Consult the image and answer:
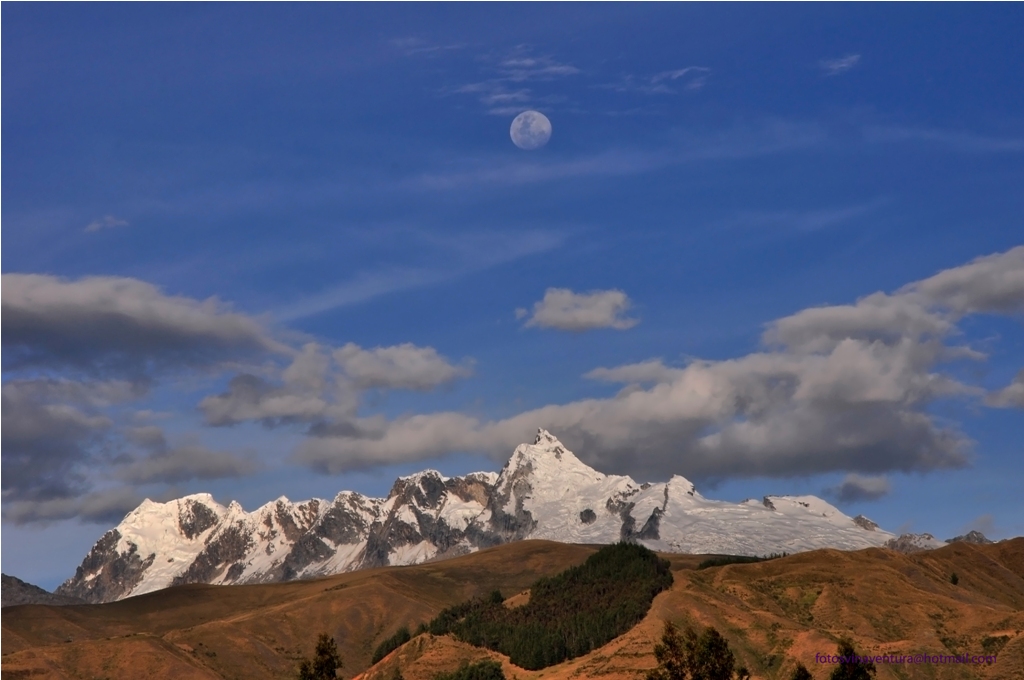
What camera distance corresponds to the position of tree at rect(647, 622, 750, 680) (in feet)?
521

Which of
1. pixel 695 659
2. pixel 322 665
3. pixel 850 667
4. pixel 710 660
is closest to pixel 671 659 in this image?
pixel 695 659

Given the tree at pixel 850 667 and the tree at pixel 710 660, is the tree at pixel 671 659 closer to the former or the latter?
the tree at pixel 710 660

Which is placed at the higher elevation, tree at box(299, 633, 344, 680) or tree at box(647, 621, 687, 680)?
tree at box(299, 633, 344, 680)

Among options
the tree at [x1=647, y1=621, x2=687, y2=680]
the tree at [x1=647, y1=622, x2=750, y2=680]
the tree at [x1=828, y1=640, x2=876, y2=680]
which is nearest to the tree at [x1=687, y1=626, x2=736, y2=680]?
the tree at [x1=647, y1=622, x2=750, y2=680]

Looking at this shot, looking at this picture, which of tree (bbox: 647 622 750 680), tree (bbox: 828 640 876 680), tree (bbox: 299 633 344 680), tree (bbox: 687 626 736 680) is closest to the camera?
tree (bbox: 687 626 736 680)

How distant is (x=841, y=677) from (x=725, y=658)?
13264 mm

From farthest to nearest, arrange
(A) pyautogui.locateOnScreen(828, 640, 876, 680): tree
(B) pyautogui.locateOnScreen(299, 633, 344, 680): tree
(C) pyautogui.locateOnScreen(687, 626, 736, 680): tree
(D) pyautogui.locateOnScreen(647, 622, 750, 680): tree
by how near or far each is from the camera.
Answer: (B) pyautogui.locateOnScreen(299, 633, 344, 680): tree → (A) pyautogui.locateOnScreen(828, 640, 876, 680): tree → (D) pyautogui.locateOnScreen(647, 622, 750, 680): tree → (C) pyautogui.locateOnScreen(687, 626, 736, 680): tree

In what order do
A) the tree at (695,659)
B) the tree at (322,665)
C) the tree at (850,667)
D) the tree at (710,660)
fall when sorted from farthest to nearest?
the tree at (322,665), the tree at (850,667), the tree at (695,659), the tree at (710,660)

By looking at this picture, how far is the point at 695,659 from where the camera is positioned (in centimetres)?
Answer: 16088

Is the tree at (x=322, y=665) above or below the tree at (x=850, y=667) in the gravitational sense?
above

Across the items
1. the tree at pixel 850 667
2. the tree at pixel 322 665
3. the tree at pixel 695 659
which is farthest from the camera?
the tree at pixel 322 665

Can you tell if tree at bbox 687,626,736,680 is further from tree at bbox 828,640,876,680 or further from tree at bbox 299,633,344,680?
tree at bbox 299,633,344,680

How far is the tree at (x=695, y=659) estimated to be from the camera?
15888cm

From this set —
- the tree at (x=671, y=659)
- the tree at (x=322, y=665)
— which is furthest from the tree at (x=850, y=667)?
the tree at (x=322, y=665)
